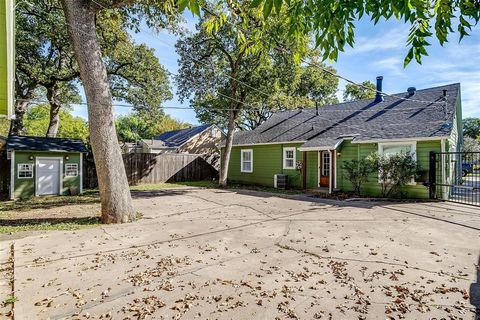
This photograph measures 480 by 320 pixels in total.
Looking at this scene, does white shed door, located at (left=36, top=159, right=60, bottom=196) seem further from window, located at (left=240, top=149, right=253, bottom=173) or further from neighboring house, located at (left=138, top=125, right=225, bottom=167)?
neighboring house, located at (left=138, top=125, right=225, bottom=167)

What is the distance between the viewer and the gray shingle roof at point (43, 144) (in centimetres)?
1270

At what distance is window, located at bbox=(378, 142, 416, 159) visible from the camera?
11.6 metres

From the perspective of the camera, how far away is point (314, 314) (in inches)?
122

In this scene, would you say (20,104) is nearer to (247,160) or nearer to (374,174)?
(247,160)

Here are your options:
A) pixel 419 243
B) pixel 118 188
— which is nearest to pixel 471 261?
pixel 419 243

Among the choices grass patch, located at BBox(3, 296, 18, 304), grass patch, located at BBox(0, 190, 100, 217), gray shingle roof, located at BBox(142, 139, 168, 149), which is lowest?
grass patch, located at BBox(3, 296, 18, 304)

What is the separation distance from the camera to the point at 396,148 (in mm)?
12164

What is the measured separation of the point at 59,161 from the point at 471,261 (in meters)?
15.7

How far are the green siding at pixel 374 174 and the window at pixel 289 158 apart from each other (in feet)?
9.54

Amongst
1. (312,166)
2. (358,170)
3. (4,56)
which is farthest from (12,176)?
(358,170)

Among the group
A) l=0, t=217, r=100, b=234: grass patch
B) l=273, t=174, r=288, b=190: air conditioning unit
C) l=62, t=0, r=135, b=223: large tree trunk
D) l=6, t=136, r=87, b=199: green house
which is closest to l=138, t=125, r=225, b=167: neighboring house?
l=273, t=174, r=288, b=190: air conditioning unit

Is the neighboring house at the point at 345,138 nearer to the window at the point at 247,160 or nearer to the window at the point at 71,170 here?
the window at the point at 247,160

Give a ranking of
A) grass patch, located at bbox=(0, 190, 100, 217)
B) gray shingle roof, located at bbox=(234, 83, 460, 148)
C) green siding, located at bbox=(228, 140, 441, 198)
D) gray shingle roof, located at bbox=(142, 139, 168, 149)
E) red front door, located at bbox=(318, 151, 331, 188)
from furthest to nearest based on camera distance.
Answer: gray shingle roof, located at bbox=(142, 139, 168, 149) → red front door, located at bbox=(318, 151, 331, 188) → gray shingle roof, located at bbox=(234, 83, 460, 148) → green siding, located at bbox=(228, 140, 441, 198) → grass patch, located at bbox=(0, 190, 100, 217)

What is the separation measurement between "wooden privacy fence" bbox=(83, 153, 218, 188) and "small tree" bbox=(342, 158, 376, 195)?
40.5ft
